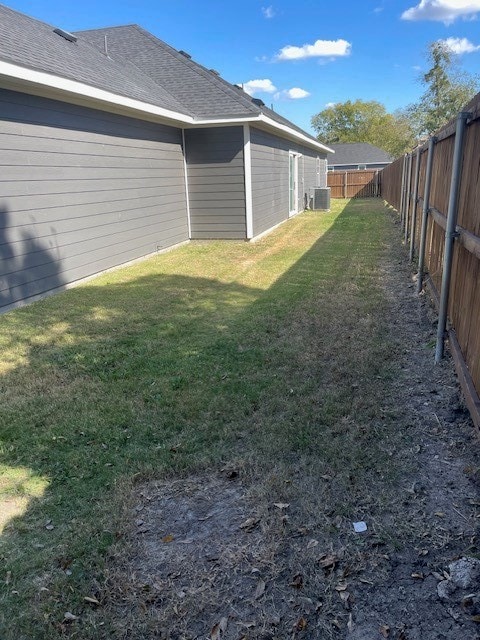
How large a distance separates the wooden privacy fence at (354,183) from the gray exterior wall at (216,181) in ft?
57.6

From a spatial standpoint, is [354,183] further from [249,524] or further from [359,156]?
[249,524]

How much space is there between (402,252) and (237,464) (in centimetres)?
723

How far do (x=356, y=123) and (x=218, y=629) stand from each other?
7069 cm

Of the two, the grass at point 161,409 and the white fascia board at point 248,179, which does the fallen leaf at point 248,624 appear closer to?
the grass at point 161,409

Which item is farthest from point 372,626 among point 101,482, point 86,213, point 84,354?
point 86,213

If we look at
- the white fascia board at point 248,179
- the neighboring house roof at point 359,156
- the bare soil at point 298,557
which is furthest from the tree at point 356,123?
the bare soil at point 298,557

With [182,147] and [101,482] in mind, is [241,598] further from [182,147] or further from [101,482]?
[182,147]

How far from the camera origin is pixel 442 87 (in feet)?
131

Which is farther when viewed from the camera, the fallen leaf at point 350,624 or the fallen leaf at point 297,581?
the fallen leaf at point 297,581

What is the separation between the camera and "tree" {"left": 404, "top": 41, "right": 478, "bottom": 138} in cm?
3897

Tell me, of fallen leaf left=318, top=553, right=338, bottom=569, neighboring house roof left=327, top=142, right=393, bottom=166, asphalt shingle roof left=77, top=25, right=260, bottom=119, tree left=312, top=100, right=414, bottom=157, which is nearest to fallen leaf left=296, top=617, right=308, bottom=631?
fallen leaf left=318, top=553, right=338, bottom=569

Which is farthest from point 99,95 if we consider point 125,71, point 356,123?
point 356,123

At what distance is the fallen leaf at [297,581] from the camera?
188cm

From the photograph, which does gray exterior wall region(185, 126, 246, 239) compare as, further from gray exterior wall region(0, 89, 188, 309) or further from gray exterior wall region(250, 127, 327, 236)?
gray exterior wall region(0, 89, 188, 309)
